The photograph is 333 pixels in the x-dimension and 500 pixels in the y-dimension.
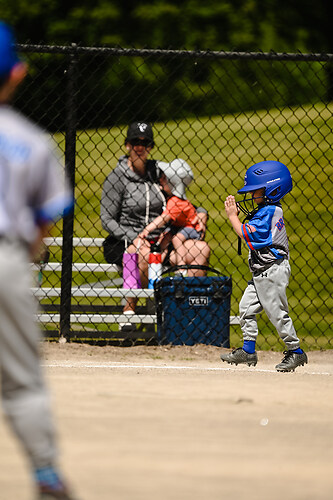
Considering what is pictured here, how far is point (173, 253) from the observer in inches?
266

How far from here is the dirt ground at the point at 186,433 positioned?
2.99 m

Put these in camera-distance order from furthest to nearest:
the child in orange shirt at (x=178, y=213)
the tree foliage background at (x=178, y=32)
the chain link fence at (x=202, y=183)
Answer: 1. the tree foliage background at (x=178, y=32)
2. the child in orange shirt at (x=178, y=213)
3. the chain link fence at (x=202, y=183)

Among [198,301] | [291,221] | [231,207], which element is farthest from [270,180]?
[291,221]

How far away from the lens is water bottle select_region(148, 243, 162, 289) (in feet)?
21.5

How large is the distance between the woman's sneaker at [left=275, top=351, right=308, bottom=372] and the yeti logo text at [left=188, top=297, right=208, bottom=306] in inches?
38.8

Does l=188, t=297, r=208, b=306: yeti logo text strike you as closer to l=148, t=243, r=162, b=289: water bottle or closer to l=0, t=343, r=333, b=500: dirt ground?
l=148, t=243, r=162, b=289: water bottle

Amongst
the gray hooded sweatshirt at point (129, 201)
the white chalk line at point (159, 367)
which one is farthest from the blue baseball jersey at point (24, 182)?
the gray hooded sweatshirt at point (129, 201)

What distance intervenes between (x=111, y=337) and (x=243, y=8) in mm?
17358

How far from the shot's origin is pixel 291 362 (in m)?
5.43

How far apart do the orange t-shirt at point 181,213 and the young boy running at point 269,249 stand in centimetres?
125

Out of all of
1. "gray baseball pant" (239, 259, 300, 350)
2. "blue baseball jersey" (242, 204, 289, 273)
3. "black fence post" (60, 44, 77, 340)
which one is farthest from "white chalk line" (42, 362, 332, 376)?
"black fence post" (60, 44, 77, 340)

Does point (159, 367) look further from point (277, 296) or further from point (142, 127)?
point (142, 127)

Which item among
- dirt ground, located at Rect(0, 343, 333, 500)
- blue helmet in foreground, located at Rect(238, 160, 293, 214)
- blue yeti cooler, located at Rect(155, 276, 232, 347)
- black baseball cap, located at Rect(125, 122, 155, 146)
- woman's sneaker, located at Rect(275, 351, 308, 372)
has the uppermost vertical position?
black baseball cap, located at Rect(125, 122, 155, 146)

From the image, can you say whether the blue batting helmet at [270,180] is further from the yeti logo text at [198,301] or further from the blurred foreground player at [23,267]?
the blurred foreground player at [23,267]
